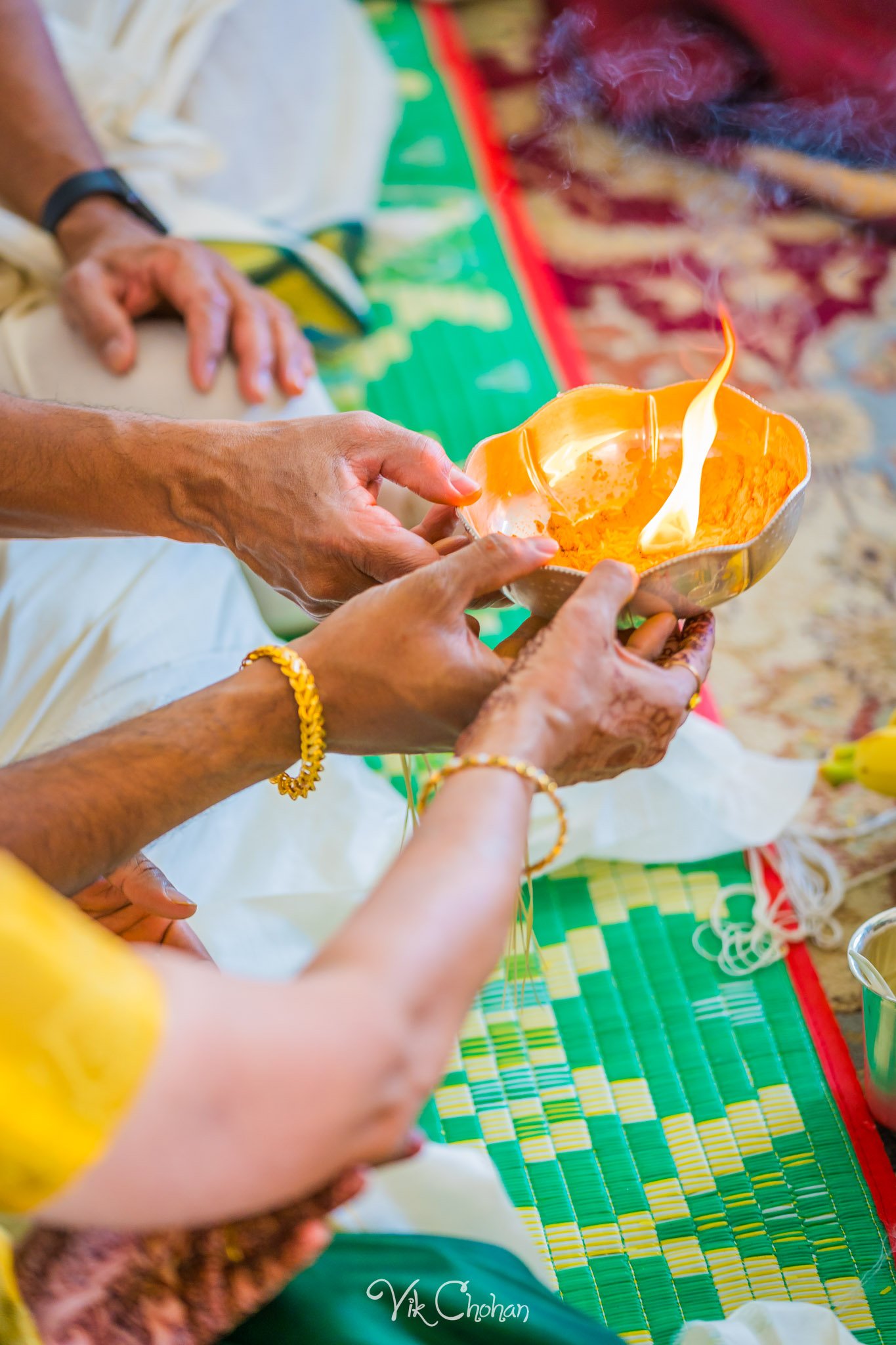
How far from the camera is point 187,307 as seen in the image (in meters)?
1.49

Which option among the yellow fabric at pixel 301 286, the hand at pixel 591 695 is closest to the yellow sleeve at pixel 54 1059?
the hand at pixel 591 695

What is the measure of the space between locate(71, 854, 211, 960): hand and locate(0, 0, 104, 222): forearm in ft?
3.66

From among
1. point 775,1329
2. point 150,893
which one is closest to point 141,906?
point 150,893

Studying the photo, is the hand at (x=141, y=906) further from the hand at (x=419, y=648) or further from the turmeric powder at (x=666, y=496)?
the turmeric powder at (x=666, y=496)

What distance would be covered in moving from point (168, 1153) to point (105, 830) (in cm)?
37

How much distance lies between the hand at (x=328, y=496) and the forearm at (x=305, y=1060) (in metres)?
0.39

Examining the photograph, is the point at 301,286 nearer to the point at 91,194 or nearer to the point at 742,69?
the point at 91,194

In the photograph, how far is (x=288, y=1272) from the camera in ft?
2.29

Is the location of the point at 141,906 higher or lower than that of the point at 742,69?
higher

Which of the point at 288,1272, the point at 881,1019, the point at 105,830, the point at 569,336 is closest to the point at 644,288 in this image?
the point at 569,336

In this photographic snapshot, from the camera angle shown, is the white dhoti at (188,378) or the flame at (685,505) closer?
the flame at (685,505)

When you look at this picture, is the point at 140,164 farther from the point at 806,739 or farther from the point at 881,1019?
the point at 881,1019

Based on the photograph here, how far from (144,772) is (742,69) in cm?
223

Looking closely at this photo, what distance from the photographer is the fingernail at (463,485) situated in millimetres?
982
